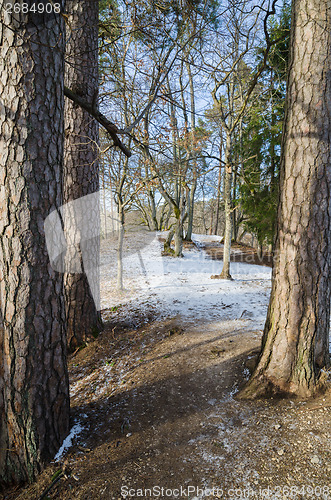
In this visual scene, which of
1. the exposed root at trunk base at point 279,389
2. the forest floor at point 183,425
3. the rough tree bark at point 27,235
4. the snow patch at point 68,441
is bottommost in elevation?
the snow patch at point 68,441

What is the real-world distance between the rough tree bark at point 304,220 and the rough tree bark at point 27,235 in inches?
81.3

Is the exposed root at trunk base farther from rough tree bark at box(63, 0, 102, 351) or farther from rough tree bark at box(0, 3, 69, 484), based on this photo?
rough tree bark at box(63, 0, 102, 351)

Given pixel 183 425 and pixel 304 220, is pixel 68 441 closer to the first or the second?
pixel 183 425

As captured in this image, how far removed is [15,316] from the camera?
6.81 ft

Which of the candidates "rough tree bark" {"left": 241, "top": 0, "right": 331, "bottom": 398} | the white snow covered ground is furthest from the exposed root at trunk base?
the white snow covered ground

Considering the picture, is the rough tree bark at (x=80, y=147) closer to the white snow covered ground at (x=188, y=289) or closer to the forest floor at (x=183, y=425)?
the forest floor at (x=183, y=425)

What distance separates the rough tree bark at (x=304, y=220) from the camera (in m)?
2.39

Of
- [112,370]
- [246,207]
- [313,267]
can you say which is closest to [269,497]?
[313,267]

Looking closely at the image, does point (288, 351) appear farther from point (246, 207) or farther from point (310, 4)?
point (246, 207)

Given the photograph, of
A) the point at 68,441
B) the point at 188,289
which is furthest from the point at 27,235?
the point at 188,289

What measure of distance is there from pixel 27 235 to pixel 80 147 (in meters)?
2.73

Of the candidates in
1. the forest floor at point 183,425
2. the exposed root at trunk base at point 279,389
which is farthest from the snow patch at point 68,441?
the exposed root at trunk base at point 279,389

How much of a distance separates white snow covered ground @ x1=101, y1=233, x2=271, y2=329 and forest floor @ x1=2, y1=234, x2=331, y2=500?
0.48m

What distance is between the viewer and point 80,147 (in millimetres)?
4277
